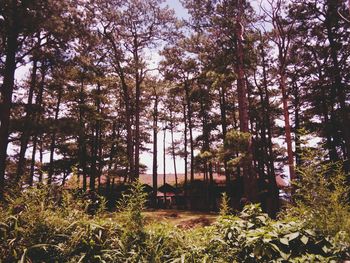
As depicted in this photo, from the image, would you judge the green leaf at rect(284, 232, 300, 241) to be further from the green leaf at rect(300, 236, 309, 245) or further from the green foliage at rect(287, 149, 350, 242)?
the green foliage at rect(287, 149, 350, 242)

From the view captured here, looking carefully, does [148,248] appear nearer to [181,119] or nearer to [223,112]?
[223,112]

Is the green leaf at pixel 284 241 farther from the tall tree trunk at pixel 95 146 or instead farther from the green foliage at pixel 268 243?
the tall tree trunk at pixel 95 146

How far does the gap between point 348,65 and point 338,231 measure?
68.4 feet

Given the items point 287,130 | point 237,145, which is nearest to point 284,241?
point 237,145

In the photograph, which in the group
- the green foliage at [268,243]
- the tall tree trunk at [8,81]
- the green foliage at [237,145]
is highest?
the tall tree trunk at [8,81]

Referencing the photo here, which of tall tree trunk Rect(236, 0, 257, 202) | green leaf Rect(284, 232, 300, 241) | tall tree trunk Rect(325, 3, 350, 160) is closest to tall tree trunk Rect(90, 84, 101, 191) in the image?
tall tree trunk Rect(236, 0, 257, 202)

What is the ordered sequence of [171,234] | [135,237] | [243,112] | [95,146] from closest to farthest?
[135,237], [171,234], [243,112], [95,146]

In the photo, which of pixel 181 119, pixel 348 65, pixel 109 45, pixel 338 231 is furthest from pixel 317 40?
pixel 338 231

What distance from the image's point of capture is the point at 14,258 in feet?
10.8

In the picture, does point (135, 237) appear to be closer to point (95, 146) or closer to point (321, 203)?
point (321, 203)

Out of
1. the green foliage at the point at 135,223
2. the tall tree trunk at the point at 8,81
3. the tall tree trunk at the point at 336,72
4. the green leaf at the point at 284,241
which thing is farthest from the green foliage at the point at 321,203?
the tall tree trunk at the point at 336,72

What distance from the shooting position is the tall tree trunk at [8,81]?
13.7m

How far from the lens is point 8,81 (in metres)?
14.5

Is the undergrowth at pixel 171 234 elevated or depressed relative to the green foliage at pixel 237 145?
depressed
